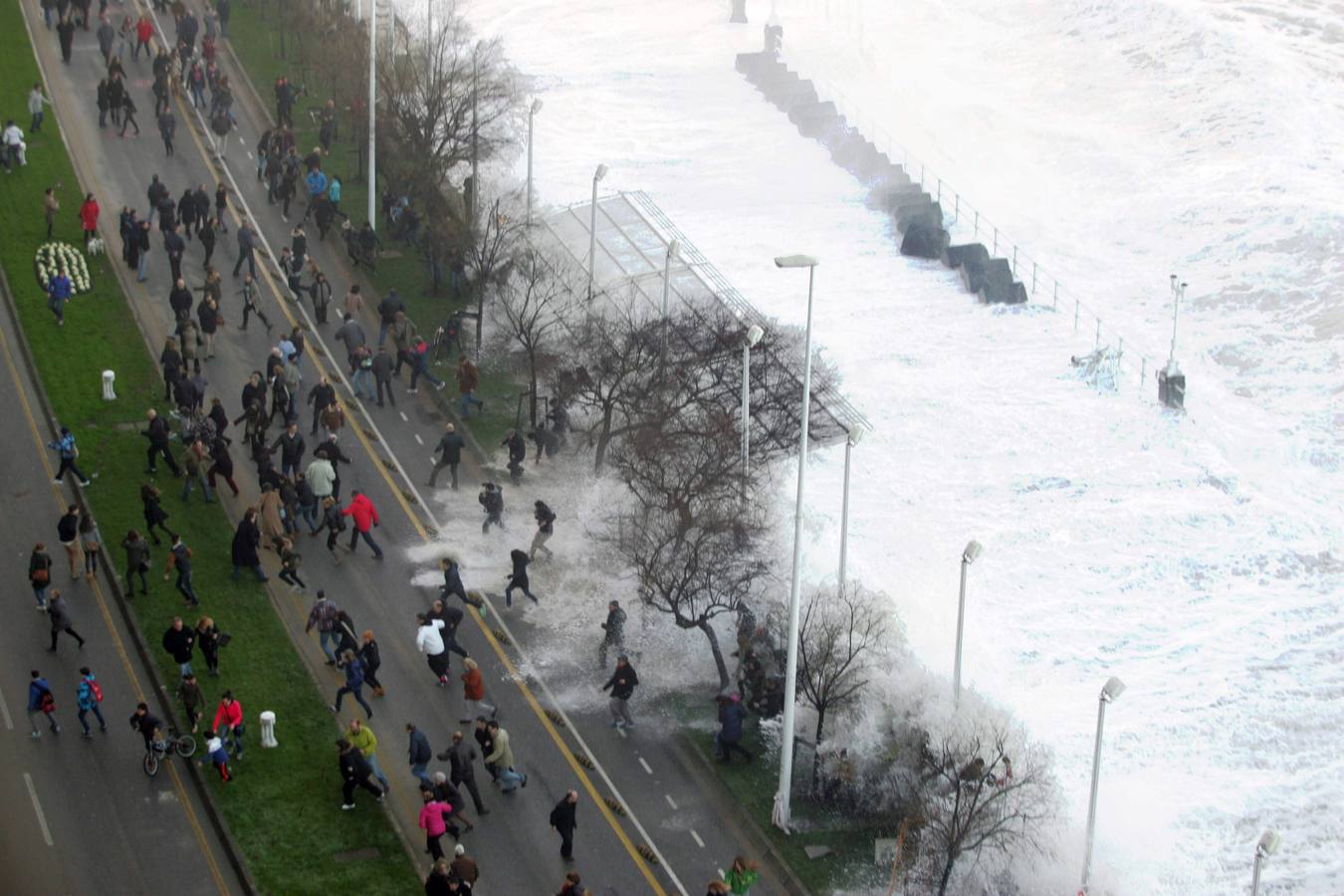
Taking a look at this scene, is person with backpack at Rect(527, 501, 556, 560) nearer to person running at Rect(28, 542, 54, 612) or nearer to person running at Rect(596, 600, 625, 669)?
person running at Rect(596, 600, 625, 669)

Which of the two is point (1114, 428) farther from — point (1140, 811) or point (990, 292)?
point (1140, 811)

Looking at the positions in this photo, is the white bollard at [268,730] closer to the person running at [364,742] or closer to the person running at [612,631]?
the person running at [364,742]

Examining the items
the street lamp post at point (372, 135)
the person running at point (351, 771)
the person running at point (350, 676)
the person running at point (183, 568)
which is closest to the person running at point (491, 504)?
the person running at point (183, 568)

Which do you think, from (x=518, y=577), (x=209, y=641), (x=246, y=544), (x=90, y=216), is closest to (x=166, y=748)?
(x=209, y=641)

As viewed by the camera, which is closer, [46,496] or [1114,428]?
[46,496]

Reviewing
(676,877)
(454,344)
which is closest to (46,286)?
(454,344)

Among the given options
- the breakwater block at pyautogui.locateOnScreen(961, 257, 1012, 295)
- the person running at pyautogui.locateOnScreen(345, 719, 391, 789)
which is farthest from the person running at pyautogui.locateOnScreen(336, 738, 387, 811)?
the breakwater block at pyautogui.locateOnScreen(961, 257, 1012, 295)
